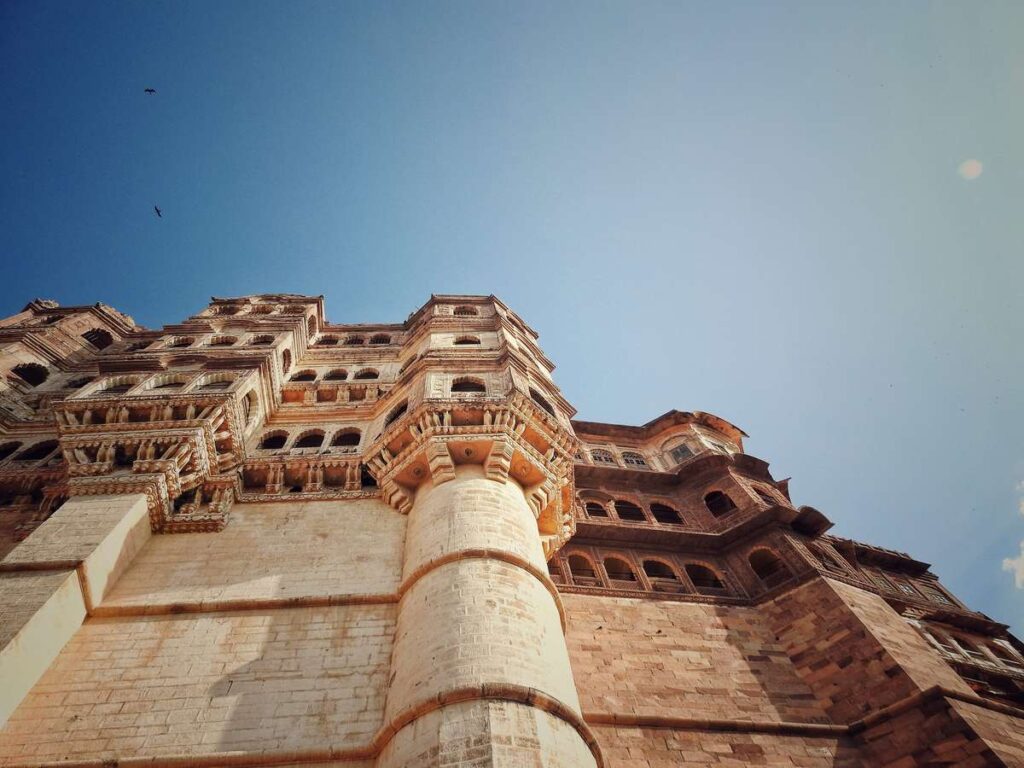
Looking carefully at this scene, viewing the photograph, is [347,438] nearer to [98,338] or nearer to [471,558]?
[471,558]

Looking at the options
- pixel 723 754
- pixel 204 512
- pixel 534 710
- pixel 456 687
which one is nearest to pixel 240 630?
pixel 204 512

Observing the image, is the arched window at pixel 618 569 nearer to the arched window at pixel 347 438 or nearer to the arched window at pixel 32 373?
the arched window at pixel 347 438

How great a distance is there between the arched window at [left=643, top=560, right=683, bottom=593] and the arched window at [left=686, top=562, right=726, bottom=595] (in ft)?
1.58

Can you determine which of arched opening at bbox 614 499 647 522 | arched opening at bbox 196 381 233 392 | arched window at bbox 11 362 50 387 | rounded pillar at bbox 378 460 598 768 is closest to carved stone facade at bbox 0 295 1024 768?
rounded pillar at bbox 378 460 598 768

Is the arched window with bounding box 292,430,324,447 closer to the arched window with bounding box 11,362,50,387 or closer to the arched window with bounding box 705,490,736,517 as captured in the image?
the arched window with bounding box 705,490,736,517

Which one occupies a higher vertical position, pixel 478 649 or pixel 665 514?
pixel 665 514

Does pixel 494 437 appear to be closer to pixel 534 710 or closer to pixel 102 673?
pixel 534 710

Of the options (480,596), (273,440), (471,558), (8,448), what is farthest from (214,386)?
(480,596)

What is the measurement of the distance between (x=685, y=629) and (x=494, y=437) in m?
6.93

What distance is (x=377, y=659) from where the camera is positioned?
901 cm

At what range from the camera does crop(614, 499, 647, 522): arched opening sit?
1836 cm

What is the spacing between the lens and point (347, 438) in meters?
16.1

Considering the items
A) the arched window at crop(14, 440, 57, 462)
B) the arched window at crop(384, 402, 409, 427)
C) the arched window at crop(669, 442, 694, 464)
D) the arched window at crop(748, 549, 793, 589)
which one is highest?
the arched window at crop(669, 442, 694, 464)

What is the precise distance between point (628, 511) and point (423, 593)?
36.0 feet
